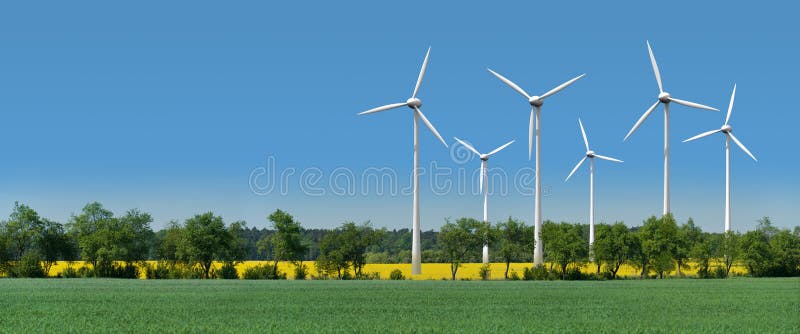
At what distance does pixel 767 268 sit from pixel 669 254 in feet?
49.1

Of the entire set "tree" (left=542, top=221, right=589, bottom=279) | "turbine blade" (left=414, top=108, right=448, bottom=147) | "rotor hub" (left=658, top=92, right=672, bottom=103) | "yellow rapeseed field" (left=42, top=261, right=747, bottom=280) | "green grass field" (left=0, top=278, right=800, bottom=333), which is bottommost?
"yellow rapeseed field" (left=42, top=261, right=747, bottom=280)

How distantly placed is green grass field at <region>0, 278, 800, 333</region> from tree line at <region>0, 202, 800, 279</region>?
43.7m

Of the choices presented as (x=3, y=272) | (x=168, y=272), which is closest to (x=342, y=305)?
(x=168, y=272)

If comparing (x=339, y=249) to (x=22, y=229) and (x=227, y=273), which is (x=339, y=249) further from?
(x=22, y=229)

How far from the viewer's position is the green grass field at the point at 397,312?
32.4 m

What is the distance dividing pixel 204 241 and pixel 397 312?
66.6 meters

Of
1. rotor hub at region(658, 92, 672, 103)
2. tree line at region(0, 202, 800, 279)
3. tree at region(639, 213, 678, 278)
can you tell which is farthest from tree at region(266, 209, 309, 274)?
rotor hub at region(658, 92, 672, 103)

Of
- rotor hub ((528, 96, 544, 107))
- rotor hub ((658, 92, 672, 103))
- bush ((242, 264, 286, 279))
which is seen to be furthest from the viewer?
rotor hub ((658, 92, 672, 103))

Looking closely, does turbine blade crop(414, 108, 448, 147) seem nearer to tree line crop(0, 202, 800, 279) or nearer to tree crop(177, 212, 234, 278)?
tree line crop(0, 202, 800, 279)

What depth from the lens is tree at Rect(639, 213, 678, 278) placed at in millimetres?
101875

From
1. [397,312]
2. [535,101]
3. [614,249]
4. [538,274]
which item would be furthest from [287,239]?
[397,312]

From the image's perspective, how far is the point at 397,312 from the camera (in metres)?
39.5

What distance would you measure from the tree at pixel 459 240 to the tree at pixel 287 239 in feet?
60.1

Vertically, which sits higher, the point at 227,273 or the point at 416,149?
the point at 416,149
